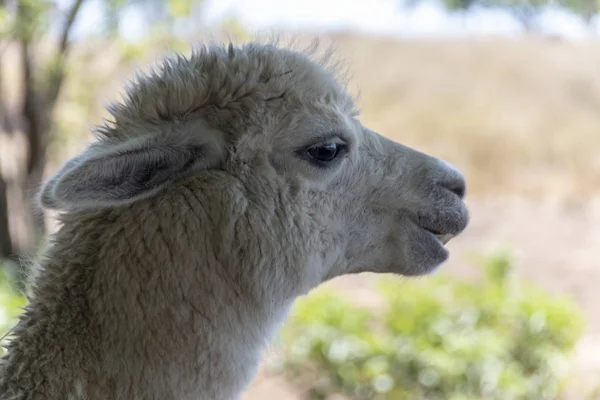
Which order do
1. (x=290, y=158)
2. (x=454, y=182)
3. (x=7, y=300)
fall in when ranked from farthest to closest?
(x=7, y=300)
(x=454, y=182)
(x=290, y=158)

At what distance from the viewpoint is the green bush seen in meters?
3.84

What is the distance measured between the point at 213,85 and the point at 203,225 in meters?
0.31

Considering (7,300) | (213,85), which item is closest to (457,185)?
(213,85)

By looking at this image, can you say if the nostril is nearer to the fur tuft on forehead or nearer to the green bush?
the fur tuft on forehead

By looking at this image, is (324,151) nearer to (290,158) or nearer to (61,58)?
(290,158)

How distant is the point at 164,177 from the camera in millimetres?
1448

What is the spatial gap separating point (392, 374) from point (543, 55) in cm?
723

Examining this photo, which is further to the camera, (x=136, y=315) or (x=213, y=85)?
(x=213, y=85)

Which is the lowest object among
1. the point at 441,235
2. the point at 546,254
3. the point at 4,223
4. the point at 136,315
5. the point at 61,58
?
the point at 136,315

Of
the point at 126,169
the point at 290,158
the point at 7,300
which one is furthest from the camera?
the point at 7,300

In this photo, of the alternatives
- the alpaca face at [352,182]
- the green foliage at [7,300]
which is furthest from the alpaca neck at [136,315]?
the green foliage at [7,300]

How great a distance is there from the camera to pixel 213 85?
61.4 inches

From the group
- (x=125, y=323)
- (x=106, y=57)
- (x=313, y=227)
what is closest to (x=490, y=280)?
(x=106, y=57)

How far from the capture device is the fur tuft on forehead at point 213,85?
1.53 m
